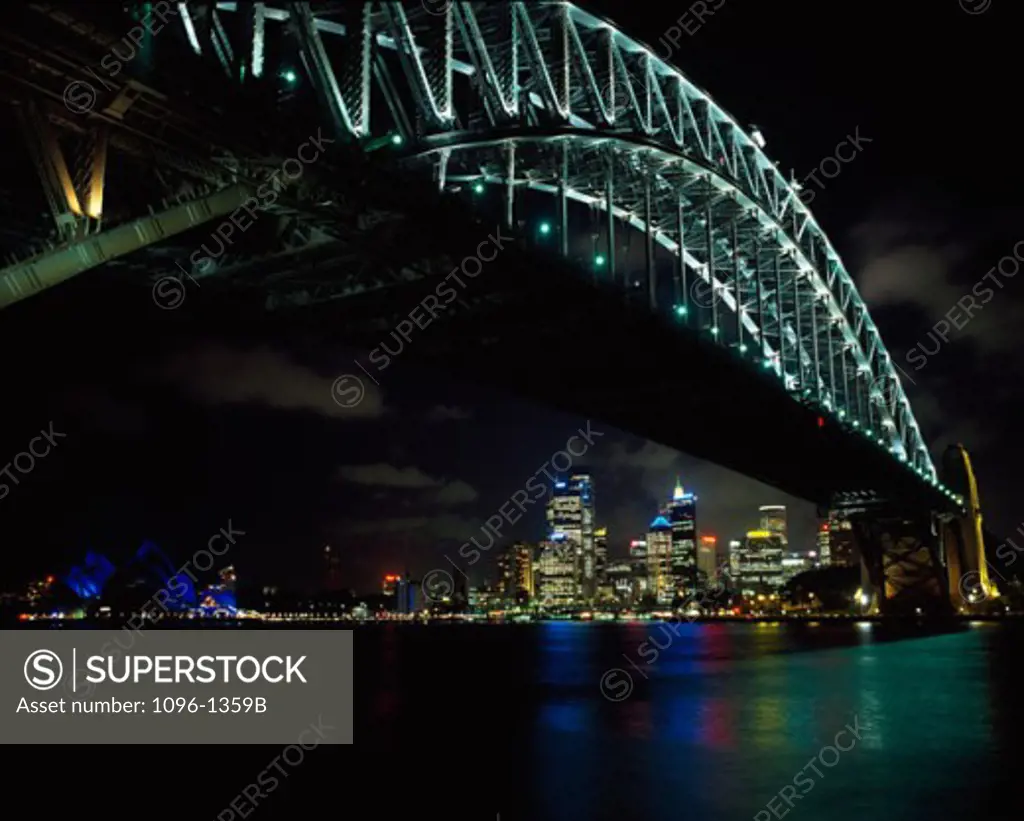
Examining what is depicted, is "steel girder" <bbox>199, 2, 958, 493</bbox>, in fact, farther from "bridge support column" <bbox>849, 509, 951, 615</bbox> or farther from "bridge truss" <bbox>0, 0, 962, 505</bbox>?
"bridge support column" <bbox>849, 509, 951, 615</bbox>

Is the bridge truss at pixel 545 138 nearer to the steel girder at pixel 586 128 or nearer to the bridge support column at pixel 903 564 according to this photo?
the steel girder at pixel 586 128

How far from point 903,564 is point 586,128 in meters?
60.1

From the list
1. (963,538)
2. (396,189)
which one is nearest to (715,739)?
(396,189)

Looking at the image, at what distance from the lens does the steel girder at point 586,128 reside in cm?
2097

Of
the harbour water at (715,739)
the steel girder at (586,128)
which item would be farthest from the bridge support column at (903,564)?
the harbour water at (715,739)

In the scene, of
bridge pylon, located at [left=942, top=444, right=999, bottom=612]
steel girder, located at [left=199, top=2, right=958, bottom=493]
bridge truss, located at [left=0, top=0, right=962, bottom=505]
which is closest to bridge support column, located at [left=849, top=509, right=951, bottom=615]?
bridge pylon, located at [left=942, top=444, right=999, bottom=612]

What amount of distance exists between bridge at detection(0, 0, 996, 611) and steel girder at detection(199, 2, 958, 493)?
0.32ft

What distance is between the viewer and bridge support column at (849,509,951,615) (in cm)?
7544

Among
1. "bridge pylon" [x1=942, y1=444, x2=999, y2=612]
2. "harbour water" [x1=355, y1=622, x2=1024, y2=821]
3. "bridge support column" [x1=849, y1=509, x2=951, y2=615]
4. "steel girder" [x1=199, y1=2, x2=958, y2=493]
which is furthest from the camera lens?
"bridge pylon" [x1=942, y1=444, x2=999, y2=612]

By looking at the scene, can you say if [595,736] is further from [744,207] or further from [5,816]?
[744,207]

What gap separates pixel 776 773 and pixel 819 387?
34.0 meters

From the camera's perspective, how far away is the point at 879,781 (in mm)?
15805

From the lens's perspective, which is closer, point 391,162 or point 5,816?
point 5,816

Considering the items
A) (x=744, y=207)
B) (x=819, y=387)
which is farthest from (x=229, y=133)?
(x=819, y=387)
